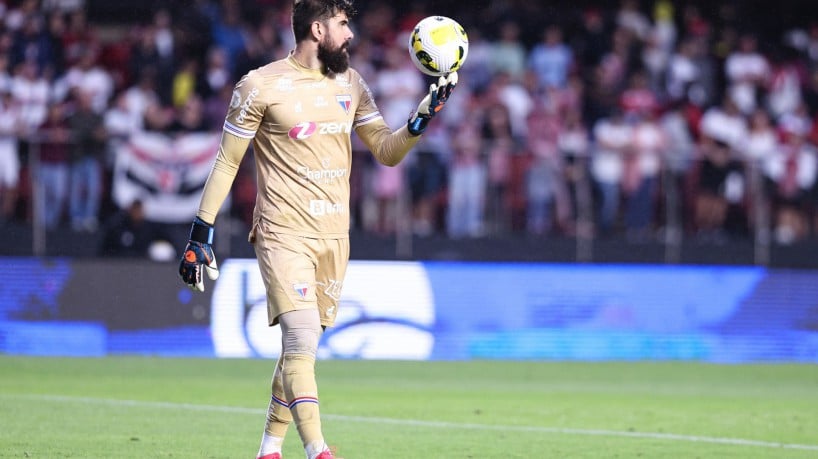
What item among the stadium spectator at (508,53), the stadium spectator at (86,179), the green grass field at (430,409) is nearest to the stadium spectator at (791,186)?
the green grass field at (430,409)

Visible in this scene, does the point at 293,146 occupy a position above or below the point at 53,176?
above

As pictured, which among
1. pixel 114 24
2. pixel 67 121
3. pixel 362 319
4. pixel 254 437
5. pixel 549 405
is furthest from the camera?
pixel 114 24

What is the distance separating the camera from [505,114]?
1828cm

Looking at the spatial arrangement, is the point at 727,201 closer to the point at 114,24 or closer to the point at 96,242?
the point at 96,242

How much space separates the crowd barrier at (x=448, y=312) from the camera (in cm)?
1623

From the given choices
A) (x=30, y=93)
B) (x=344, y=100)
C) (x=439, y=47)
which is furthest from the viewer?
(x=30, y=93)

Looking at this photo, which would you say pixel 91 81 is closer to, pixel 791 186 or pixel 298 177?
pixel 791 186

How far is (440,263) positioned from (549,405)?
5.08 meters

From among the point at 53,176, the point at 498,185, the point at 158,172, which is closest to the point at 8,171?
the point at 53,176

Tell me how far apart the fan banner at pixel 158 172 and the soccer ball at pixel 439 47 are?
29.5 feet

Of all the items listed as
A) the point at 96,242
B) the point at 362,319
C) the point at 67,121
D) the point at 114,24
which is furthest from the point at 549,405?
the point at 114,24

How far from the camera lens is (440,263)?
1691cm

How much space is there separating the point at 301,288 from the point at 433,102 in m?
1.26

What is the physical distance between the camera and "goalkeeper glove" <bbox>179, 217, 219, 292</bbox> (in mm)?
7258
